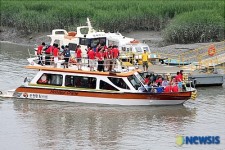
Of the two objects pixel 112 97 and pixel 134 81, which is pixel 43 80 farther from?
pixel 134 81

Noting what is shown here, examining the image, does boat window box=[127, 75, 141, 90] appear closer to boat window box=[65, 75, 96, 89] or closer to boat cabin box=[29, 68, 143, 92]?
boat cabin box=[29, 68, 143, 92]

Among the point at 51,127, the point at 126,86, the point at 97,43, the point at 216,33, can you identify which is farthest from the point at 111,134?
the point at 216,33

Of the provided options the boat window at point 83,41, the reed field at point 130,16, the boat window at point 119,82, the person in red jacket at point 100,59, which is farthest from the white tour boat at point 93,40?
the reed field at point 130,16

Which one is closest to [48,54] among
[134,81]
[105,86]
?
[105,86]

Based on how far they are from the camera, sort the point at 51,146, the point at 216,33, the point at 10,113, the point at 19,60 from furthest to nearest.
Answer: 1. the point at 216,33
2. the point at 19,60
3. the point at 10,113
4. the point at 51,146

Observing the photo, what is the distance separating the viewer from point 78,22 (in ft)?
200

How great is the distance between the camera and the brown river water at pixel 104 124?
28219 millimetres

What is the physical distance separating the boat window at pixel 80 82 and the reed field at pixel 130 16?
69.9 ft

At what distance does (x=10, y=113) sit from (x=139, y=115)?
18.9 ft

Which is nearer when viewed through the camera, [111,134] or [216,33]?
[111,134]

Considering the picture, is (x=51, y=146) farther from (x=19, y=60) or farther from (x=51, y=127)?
(x=19, y=60)

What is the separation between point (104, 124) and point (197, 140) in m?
Result: 4.43

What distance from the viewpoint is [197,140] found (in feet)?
95.0

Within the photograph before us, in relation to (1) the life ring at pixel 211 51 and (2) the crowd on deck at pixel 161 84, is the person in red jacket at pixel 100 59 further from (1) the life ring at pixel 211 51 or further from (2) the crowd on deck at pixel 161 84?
(1) the life ring at pixel 211 51
